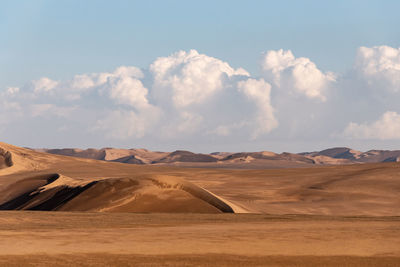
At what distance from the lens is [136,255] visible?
14.6 m

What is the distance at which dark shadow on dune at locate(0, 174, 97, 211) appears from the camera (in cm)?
3559

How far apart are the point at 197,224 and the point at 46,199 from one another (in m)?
18.7

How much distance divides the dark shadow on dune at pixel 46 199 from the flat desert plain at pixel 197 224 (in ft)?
0.43

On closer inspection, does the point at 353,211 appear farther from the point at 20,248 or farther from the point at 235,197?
the point at 20,248

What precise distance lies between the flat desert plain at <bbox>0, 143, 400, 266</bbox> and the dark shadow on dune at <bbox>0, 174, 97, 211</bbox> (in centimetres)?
13

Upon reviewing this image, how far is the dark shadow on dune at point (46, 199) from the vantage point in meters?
35.6

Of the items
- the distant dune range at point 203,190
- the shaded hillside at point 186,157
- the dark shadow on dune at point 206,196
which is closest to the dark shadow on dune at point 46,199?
the distant dune range at point 203,190

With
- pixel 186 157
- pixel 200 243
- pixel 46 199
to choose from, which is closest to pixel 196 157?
pixel 186 157

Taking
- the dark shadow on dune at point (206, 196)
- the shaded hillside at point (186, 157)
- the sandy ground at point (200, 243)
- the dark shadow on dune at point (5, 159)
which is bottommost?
the sandy ground at point (200, 243)

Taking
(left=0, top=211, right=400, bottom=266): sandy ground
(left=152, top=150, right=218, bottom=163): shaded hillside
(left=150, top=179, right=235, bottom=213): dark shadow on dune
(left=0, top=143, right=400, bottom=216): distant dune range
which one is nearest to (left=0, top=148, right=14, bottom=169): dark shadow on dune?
(left=0, top=143, right=400, bottom=216): distant dune range

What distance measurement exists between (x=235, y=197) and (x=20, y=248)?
2607 cm

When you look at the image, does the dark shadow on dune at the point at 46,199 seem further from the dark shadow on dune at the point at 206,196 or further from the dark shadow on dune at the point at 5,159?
the dark shadow on dune at the point at 5,159

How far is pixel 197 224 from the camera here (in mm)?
21609

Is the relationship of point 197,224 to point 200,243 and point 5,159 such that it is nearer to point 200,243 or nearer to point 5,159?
point 200,243
